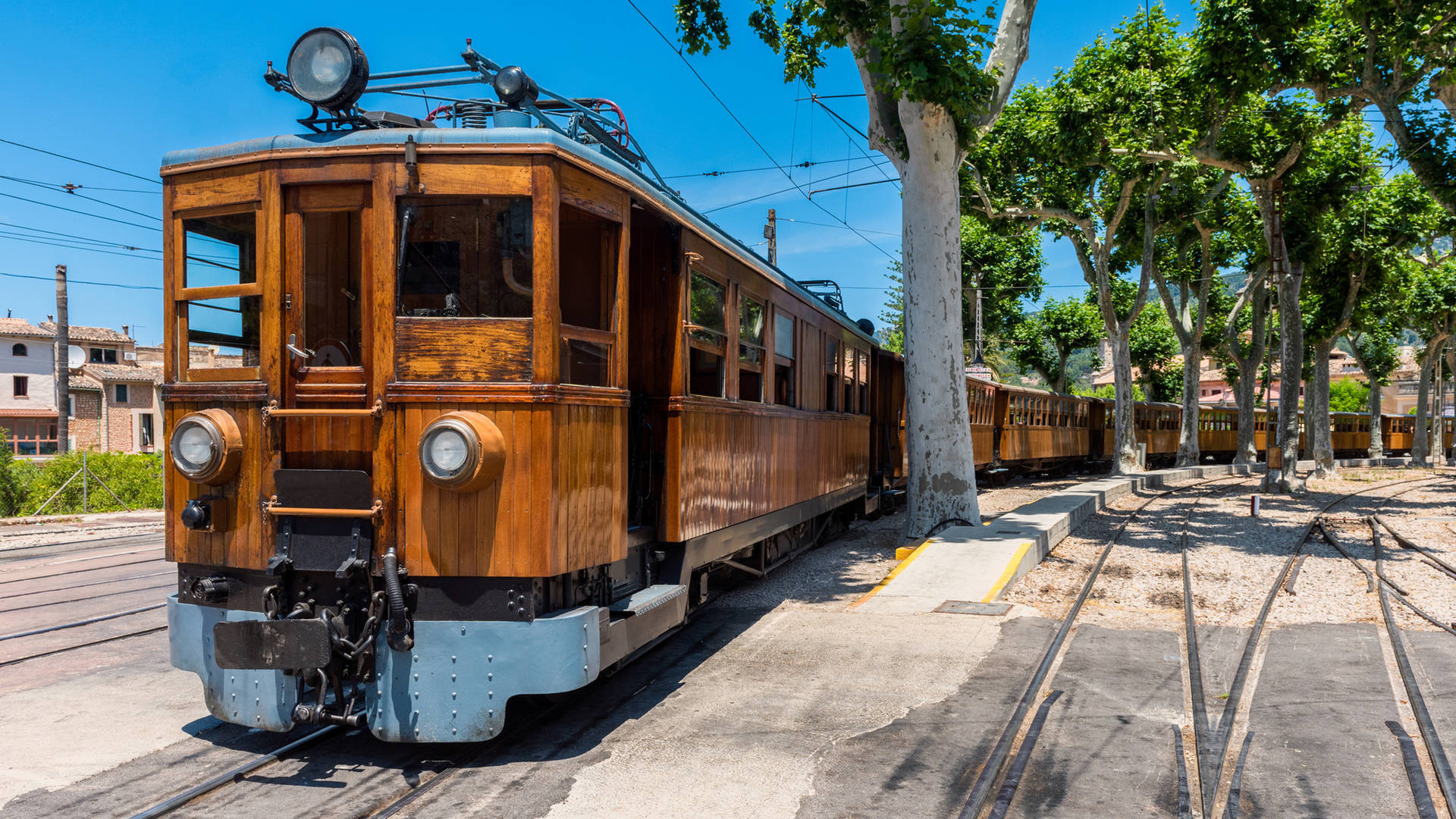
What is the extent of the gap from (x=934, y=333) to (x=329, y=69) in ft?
30.5

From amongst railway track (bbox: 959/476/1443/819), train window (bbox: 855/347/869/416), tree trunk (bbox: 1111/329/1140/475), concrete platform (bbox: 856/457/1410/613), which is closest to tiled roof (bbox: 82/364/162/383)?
tree trunk (bbox: 1111/329/1140/475)

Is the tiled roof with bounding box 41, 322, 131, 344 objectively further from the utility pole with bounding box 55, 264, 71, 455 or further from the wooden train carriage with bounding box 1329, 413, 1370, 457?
the wooden train carriage with bounding box 1329, 413, 1370, 457

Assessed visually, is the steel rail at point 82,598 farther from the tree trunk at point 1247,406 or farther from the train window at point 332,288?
the tree trunk at point 1247,406

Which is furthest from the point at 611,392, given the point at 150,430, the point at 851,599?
the point at 150,430

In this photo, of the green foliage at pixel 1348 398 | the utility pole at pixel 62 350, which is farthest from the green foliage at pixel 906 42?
the green foliage at pixel 1348 398

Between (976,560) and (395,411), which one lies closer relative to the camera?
(395,411)

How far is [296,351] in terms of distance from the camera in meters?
4.79

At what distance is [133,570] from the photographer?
1127cm

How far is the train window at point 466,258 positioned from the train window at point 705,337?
162 centimetres

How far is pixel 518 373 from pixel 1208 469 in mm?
29367

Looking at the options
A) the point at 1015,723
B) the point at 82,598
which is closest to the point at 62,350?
the point at 82,598

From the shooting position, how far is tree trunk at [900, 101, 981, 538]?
1281 cm

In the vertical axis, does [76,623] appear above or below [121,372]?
below

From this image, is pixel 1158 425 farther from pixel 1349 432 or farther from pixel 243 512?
pixel 243 512
